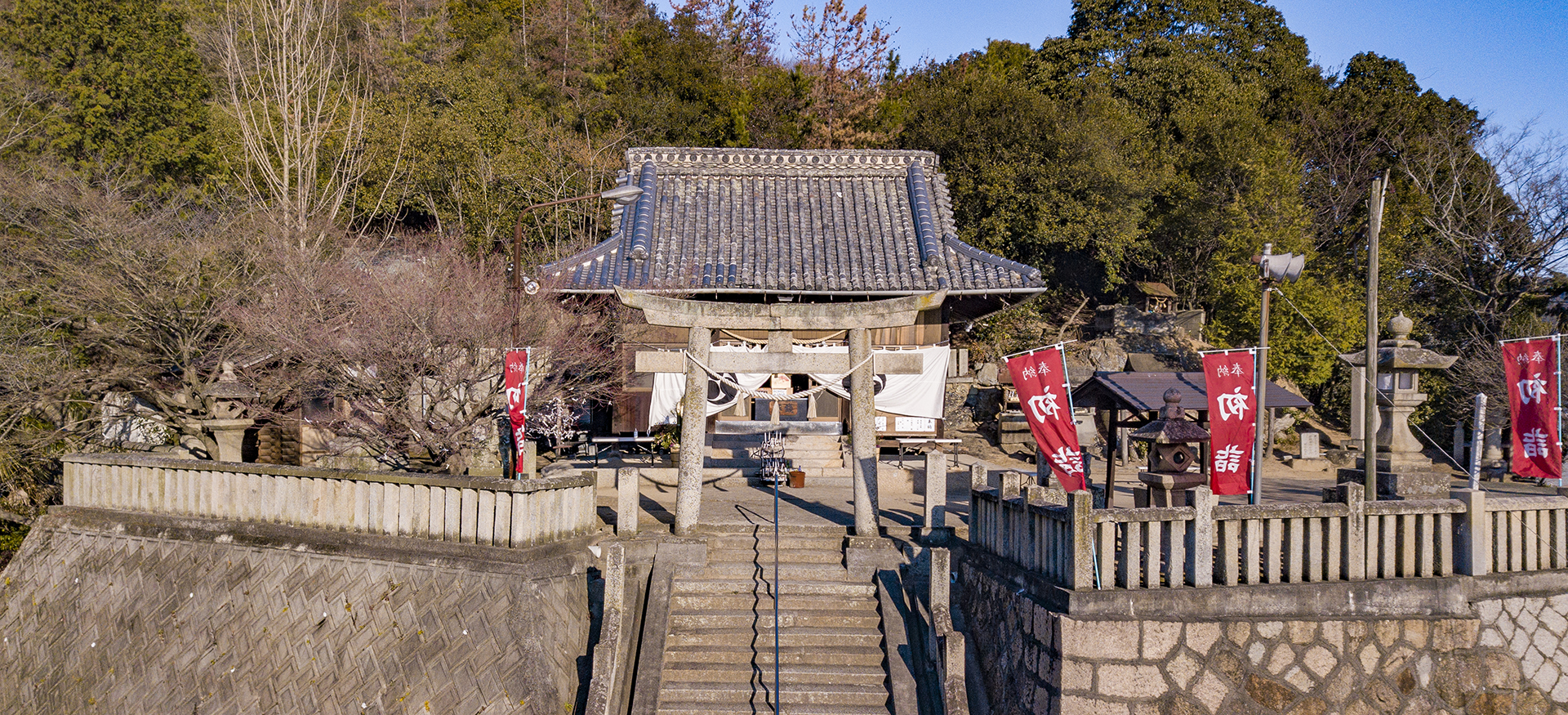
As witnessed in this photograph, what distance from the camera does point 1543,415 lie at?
9.15 metres

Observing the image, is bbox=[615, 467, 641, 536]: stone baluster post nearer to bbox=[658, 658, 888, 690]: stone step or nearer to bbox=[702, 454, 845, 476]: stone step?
bbox=[658, 658, 888, 690]: stone step

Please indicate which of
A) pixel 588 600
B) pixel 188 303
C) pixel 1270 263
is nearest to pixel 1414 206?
pixel 1270 263

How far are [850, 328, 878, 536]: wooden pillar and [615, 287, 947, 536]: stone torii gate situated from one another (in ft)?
0.03

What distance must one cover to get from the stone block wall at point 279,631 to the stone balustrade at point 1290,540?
5.36 meters

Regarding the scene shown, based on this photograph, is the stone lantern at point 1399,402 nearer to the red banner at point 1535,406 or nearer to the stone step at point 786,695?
the red banner at point 1535,406

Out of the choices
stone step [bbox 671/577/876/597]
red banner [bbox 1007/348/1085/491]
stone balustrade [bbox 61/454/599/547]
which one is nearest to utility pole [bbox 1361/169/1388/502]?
red banner [bbox 1007/348/1085/491]

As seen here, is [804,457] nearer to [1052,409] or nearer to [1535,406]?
[1052,409]

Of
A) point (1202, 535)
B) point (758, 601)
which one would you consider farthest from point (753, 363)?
point (1202, 535)

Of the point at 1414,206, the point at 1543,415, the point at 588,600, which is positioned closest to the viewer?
the point at 1543,415

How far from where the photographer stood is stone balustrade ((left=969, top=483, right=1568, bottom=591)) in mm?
8133

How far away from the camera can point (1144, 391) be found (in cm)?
1292

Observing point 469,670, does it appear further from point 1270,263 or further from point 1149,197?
point 1149,197

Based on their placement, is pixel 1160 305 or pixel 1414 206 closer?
pixel 1414 206

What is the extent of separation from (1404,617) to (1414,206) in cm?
2268
